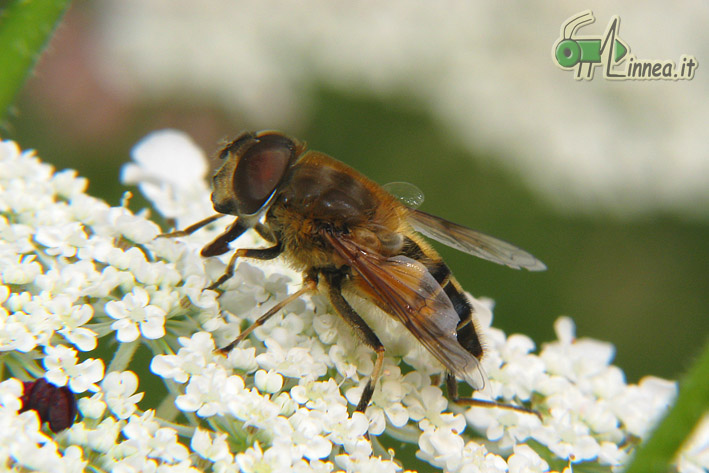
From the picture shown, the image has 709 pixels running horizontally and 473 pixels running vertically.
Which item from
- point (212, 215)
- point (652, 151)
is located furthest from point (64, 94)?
point (652, 151)

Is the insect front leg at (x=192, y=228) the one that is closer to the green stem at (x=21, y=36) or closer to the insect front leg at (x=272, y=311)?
the insect front leg at (x=272, y=311)

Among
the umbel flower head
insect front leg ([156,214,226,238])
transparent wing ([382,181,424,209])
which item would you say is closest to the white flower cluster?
transparent wing ([382,181,424,209])

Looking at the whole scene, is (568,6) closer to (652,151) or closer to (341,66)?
(652,151)

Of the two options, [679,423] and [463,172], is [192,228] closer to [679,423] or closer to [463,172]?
[679,423]

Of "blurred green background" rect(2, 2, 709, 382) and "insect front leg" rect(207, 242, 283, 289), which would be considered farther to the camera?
"blurred green background" rect(2, 2, 709, 382)

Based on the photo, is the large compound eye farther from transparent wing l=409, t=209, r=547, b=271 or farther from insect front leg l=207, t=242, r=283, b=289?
transparent wing l=409, t=209, r=547, b=271
